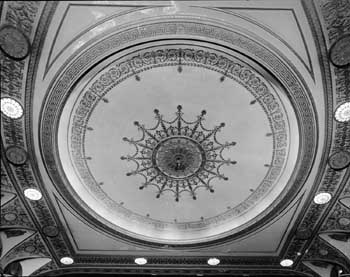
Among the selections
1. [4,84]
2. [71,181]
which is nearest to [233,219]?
[71,181]

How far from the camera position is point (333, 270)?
6.70 meters

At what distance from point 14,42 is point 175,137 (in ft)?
7.79

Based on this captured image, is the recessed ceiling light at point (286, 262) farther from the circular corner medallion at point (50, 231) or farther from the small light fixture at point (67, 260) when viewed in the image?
the circular corner medallion at point (50, 231)

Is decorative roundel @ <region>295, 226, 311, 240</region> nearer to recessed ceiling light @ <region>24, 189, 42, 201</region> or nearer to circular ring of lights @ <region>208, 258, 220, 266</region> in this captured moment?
circular ring of lights @ <region>208, 258, 220, 266</region>

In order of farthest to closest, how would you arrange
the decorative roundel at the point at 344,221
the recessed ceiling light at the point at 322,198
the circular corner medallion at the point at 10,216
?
the decorative roundel at the point at 344,221
the circular corner medallion at the point at 10,216
the recessed ceiling light at the point at 322,198

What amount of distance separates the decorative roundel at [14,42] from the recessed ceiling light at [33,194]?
2.10 m

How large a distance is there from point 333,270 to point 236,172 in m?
3.28

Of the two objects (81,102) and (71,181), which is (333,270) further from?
(81,102)

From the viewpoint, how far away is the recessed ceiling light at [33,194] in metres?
5.11

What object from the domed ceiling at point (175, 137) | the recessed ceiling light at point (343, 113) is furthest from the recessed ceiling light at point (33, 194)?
the recessed ceiling light at point (343, 113)

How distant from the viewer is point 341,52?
3947 millimetres

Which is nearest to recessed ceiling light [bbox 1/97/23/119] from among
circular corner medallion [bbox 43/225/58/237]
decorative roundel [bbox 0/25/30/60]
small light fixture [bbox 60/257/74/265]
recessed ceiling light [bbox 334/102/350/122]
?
decorative roundel [bbox 0/25/30/60]

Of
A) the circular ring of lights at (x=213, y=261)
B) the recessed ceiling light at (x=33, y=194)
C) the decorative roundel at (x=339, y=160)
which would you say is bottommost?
the circular ring of lights at (x=213, y=261)

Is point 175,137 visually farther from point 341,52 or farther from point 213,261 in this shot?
point 213,261
